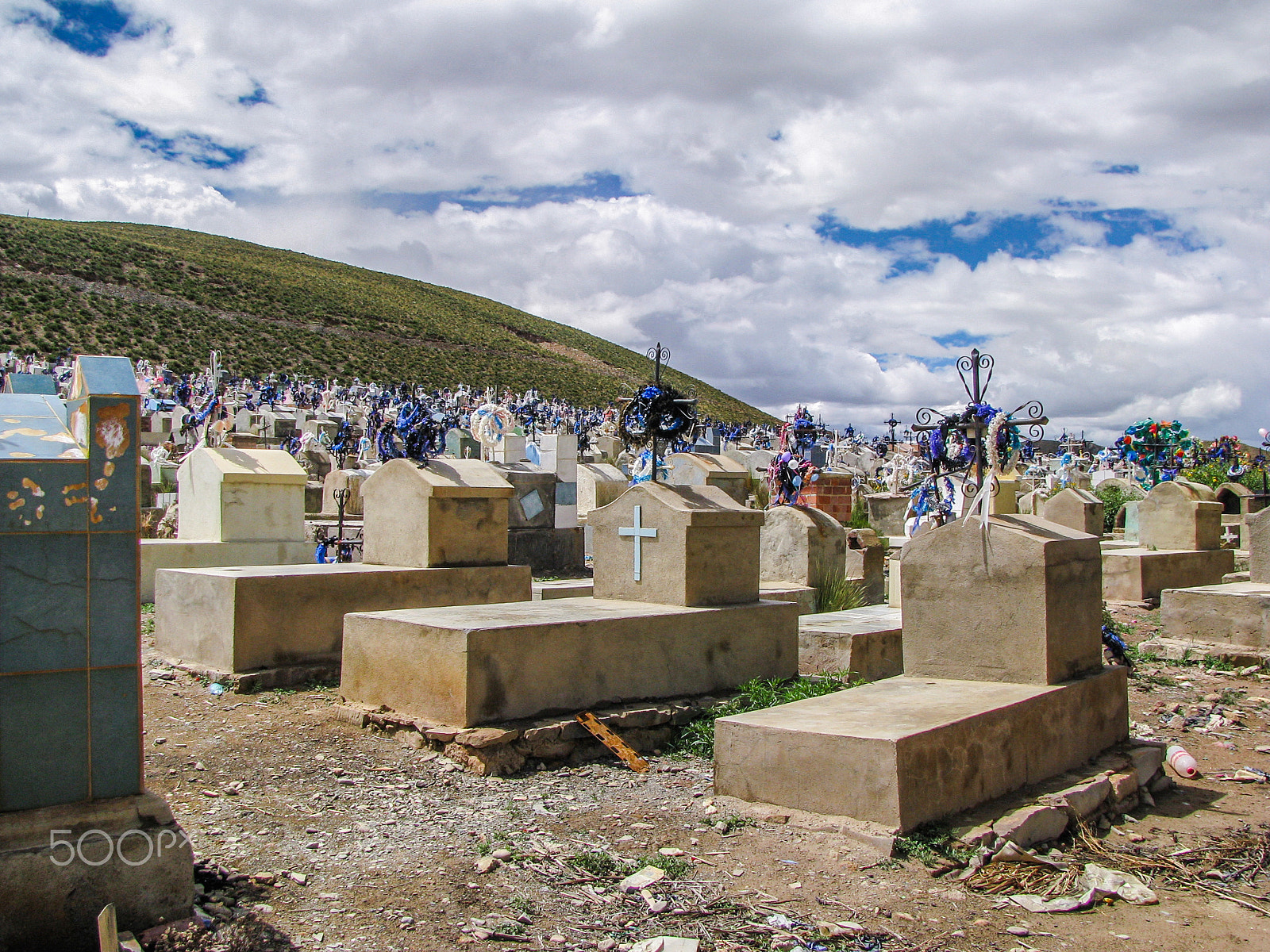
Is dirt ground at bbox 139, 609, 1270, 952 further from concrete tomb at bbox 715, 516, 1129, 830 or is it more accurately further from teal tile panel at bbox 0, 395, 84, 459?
teal tile panel at bbox 0, 395, 84, 459

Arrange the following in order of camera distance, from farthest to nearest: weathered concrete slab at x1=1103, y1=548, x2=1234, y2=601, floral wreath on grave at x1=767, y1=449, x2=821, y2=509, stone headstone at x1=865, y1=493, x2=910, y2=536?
1. stone headstone at x1=865, y1=493, x2=910, y2=536
2. floral wreath on grave at x1=767, y1=449, x2=821, y2=509
3. weathered concrete slab at x1=1103, y1=548, x2=1234, y2=601

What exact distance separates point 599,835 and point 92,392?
9.12 ft

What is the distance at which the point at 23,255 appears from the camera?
64.1m

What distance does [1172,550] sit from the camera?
14117mm

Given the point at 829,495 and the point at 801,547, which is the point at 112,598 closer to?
the point at 801,547

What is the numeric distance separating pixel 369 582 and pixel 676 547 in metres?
2.45

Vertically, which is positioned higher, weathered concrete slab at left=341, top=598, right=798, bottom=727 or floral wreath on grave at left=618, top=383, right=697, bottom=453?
floral wreath on grave at left=618, top=383, right=697, bottom=453

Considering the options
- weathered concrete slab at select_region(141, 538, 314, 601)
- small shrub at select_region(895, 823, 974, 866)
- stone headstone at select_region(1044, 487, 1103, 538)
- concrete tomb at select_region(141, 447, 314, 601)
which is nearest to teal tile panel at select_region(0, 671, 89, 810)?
small shrub at select_region(895, 823, 974, 866)

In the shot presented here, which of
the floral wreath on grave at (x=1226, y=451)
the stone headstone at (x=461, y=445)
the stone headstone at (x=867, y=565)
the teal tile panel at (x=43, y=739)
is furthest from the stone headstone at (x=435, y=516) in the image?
the floral wreath on grave at (x=1226, y=451)

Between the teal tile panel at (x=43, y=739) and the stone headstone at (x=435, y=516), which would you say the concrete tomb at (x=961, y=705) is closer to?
the teal tile panel at (x=43, y=739)

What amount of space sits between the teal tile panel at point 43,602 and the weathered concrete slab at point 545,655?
259 centimetres

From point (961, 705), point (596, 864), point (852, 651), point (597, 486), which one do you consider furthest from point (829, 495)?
point (596, 864)

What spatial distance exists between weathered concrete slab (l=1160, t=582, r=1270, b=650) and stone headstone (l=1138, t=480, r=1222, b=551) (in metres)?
3.98

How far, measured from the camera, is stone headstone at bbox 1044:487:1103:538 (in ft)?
48.6
